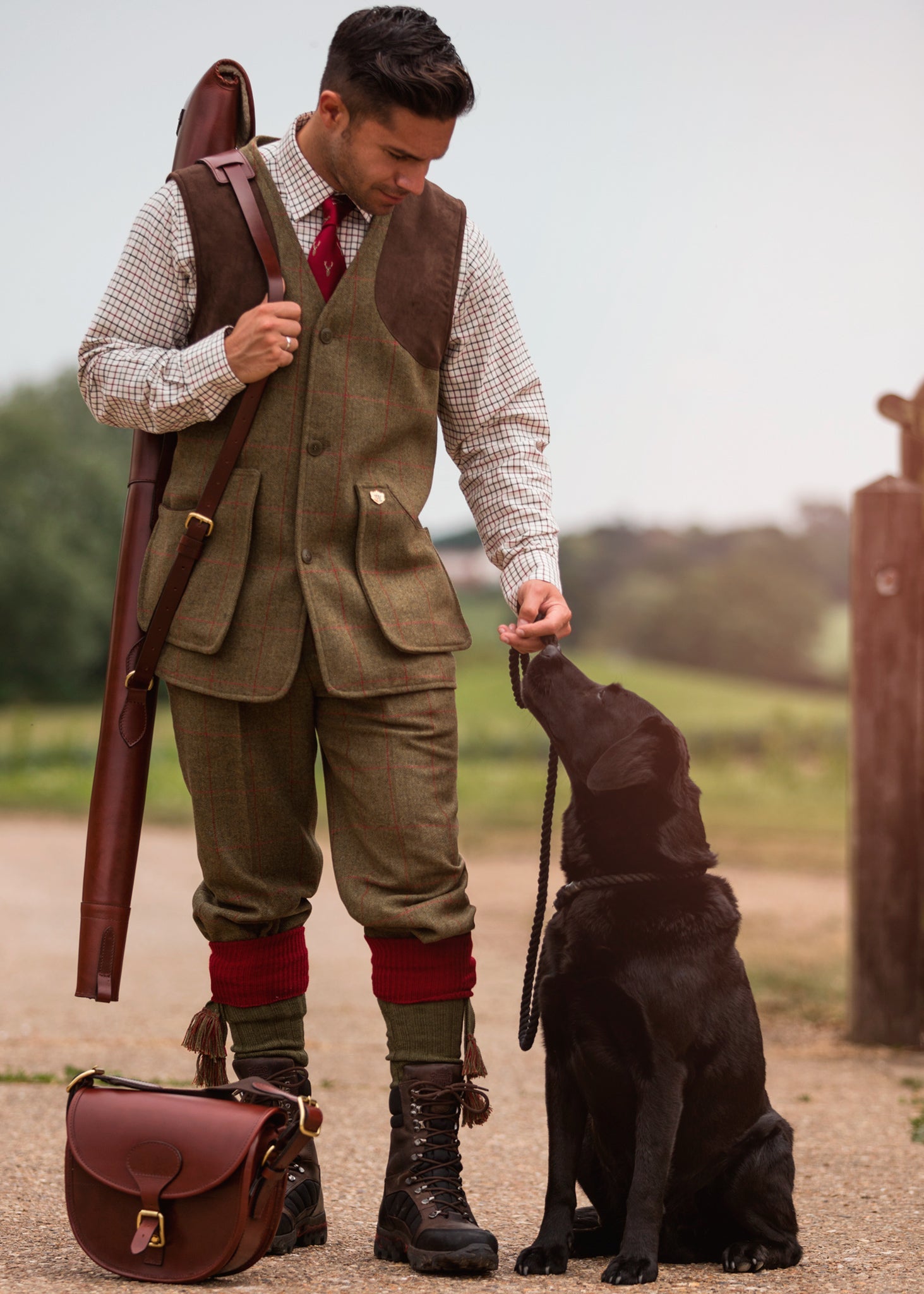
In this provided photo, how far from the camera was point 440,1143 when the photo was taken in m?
2.37

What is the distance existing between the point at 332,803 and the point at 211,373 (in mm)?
762

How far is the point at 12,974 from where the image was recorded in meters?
6.30

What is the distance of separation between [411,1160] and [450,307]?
1464mm

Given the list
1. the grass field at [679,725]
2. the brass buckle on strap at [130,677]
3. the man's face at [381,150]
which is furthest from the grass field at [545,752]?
the man's face at [381,150]

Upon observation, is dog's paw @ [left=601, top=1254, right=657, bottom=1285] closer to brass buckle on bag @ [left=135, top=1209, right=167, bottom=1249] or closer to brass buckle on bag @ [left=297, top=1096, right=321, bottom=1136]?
brass buckle on bag @ [left=297, top=1096, right=321, bottom=1136]

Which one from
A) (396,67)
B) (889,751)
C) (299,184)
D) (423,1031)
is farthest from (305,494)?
(889,751)

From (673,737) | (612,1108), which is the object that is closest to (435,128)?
(673,737)

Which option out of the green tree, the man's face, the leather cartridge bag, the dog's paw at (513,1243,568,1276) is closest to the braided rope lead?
the dog's paw at (513,1243,568,1276)

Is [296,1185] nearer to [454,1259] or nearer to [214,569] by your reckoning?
[454,1259]

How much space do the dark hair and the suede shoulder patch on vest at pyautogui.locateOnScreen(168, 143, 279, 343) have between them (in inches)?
9.7

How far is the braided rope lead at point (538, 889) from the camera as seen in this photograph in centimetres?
245

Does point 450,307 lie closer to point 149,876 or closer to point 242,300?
point 242,300

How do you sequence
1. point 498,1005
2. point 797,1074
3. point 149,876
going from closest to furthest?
point 797,1074, point 498,1005, point 149,876

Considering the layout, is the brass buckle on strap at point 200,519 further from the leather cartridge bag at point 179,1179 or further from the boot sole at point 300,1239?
the boot sole at point 300,1239
